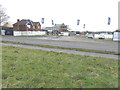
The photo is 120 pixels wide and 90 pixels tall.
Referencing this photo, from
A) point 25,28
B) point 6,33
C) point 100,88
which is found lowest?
point 100,88

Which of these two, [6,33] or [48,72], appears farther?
[6,33]

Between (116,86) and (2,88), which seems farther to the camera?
(116,86)

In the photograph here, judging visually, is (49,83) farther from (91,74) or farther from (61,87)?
(91,74)

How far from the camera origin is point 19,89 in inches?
140

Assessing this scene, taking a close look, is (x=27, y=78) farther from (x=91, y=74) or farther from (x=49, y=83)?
(x=91, y=74)

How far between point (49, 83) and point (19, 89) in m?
1.14

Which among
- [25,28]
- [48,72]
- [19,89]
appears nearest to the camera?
[19,89]

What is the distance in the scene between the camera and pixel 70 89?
3.60 metres

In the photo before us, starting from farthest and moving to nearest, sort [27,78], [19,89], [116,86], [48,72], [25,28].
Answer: [25,28] < [48,72] < [27,78] < [116,86] < [19,89]

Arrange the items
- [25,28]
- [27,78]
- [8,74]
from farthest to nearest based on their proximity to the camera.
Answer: [25,28] < [8,74] < [27,78]

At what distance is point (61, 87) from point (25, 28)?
53244 millimetres

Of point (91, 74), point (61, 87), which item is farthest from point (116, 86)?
point (61, 87)

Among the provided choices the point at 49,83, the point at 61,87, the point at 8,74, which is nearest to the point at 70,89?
the point at 61,87

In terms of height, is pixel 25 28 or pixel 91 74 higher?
pixel 25 28
